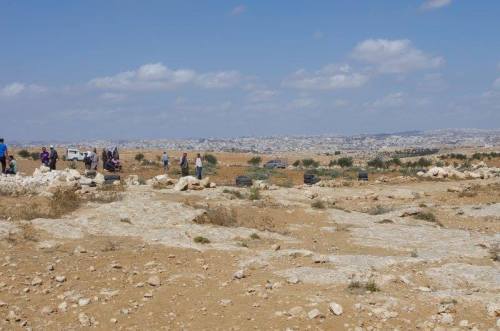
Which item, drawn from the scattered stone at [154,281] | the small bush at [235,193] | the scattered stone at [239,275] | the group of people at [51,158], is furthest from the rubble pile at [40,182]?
the scattered stone at [239,275]

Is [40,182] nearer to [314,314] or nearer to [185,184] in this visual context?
[185,184]

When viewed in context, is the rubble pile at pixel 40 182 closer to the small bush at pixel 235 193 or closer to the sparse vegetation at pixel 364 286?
the small bush at pixel 235 193

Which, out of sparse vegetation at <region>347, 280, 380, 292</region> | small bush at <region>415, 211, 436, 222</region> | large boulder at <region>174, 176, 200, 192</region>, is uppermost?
large boulder at <region>174, 176, 200, 192</region>

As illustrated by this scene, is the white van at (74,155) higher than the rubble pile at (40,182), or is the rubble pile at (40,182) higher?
the rubble pile at (40,182)

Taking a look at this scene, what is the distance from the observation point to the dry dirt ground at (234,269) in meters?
8.20

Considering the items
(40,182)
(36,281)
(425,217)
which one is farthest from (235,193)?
(36,281)

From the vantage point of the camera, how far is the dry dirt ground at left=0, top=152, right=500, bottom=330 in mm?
8203

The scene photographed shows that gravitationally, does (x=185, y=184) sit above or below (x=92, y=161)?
below

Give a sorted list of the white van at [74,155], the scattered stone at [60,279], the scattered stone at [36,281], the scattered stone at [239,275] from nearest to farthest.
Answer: the scattered stone at [36,281], the scattered stone at [60,279], the scattered stone at [239,275], the white van at [74,155]

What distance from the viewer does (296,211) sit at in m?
19.0

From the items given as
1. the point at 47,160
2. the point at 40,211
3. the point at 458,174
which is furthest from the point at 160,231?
the point at 458,174


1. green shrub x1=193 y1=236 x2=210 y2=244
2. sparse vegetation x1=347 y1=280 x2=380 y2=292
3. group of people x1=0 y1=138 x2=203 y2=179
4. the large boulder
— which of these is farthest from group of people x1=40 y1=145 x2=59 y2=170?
sparse vegetation x1=347 y1=280 x2=380 y2=292

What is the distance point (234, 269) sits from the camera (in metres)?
10.7

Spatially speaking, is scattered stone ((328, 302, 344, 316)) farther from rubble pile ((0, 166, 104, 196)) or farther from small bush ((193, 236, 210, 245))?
rubble pile ((0, 166, 104, 196))
